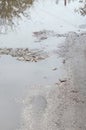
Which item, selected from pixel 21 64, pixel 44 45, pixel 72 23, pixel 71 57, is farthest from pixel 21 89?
pixel 72 23

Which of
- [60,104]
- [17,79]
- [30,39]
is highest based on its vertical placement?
[60,104]

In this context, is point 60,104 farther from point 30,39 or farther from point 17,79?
point 30,39

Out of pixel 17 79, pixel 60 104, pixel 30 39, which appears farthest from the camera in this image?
pixel 30 39

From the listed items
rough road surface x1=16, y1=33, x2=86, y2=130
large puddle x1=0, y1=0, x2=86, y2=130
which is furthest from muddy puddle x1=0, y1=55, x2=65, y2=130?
rough road surface x1=16, y1=33, x2=86, y2=130

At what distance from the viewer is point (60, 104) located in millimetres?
7055

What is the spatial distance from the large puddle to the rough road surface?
239 mm

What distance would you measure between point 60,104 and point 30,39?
567cm

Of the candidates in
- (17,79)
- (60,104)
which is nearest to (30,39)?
(17,79)

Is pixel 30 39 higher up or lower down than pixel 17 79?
lower down

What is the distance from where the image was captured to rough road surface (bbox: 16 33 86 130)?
6.26 metres

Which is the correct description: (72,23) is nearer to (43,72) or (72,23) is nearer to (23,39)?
(23,39)

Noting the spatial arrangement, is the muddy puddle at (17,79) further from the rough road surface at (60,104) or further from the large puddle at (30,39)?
the rough road surface at (60,104)

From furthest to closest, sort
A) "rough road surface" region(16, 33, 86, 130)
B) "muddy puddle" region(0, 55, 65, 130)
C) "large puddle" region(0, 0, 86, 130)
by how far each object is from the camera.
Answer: "large puddle" region(0, 0, 86, 130) → "muddy puddle" region(0, 55, 65, 130) → "rough road surface" region(16, 33, 86, 130)

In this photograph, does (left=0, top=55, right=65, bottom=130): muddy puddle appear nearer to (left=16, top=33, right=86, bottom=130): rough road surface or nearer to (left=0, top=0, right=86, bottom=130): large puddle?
(left=0, top=0, right=86, bottom=130): large puddle
